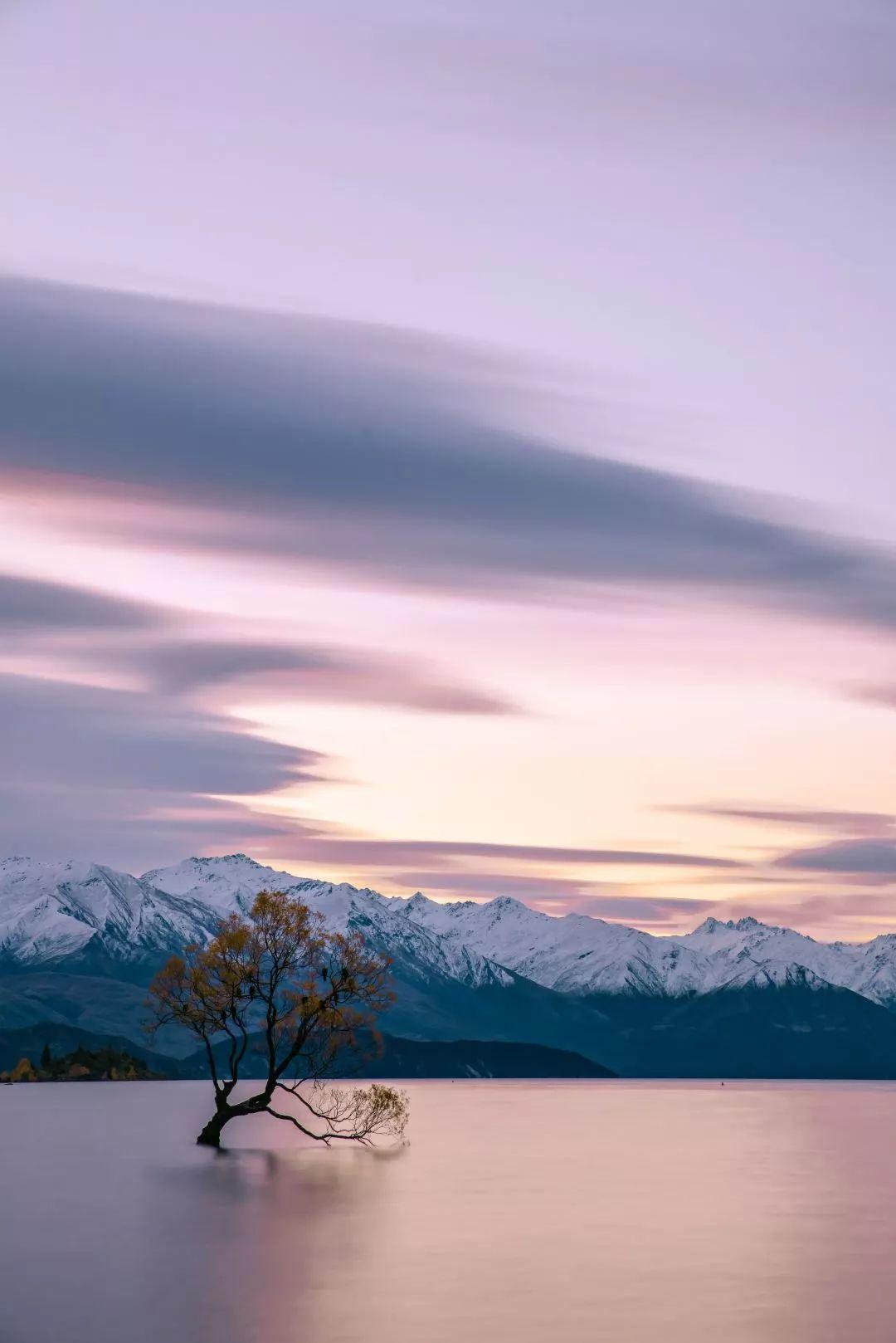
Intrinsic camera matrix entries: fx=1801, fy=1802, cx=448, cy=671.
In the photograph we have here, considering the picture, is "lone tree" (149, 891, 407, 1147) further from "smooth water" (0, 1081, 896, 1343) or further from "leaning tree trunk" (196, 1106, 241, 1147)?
"smooth water" (0, 1081, 896, 1343)

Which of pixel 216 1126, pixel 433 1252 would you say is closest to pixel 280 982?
pixel 216 1126

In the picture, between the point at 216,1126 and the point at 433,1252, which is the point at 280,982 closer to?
Result: the point at 216,1126

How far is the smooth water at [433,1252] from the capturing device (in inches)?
1934

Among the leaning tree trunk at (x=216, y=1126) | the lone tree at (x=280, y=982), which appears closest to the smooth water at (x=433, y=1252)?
the leaning tree trunk at (x=216, y=1126)

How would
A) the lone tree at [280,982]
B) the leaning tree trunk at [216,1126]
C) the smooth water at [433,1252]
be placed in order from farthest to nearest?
the leaning tree trunk at [216,1126] → the lone tree at [280,982] → the smooth water at [433,1252]

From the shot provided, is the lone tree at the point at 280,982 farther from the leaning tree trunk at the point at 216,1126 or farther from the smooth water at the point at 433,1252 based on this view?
the smooth water at the point at 433,1252

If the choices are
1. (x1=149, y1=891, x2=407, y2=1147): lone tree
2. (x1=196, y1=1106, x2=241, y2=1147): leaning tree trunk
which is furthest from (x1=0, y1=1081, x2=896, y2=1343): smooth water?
(x1=149, y1=891, x2=407, y2=1147): lone tree

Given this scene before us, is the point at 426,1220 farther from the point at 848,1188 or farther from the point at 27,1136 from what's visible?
the point at 27,1136

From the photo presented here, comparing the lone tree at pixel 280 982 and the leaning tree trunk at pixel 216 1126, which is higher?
the lone tree at pixel 280 982

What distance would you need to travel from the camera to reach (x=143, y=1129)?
190m

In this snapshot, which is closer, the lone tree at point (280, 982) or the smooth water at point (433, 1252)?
the smooth water at point (433, 1252)

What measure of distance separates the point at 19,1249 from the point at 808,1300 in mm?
29678

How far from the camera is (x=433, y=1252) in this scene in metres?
67.1

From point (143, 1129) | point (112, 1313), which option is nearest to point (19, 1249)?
point (112, 1313)
